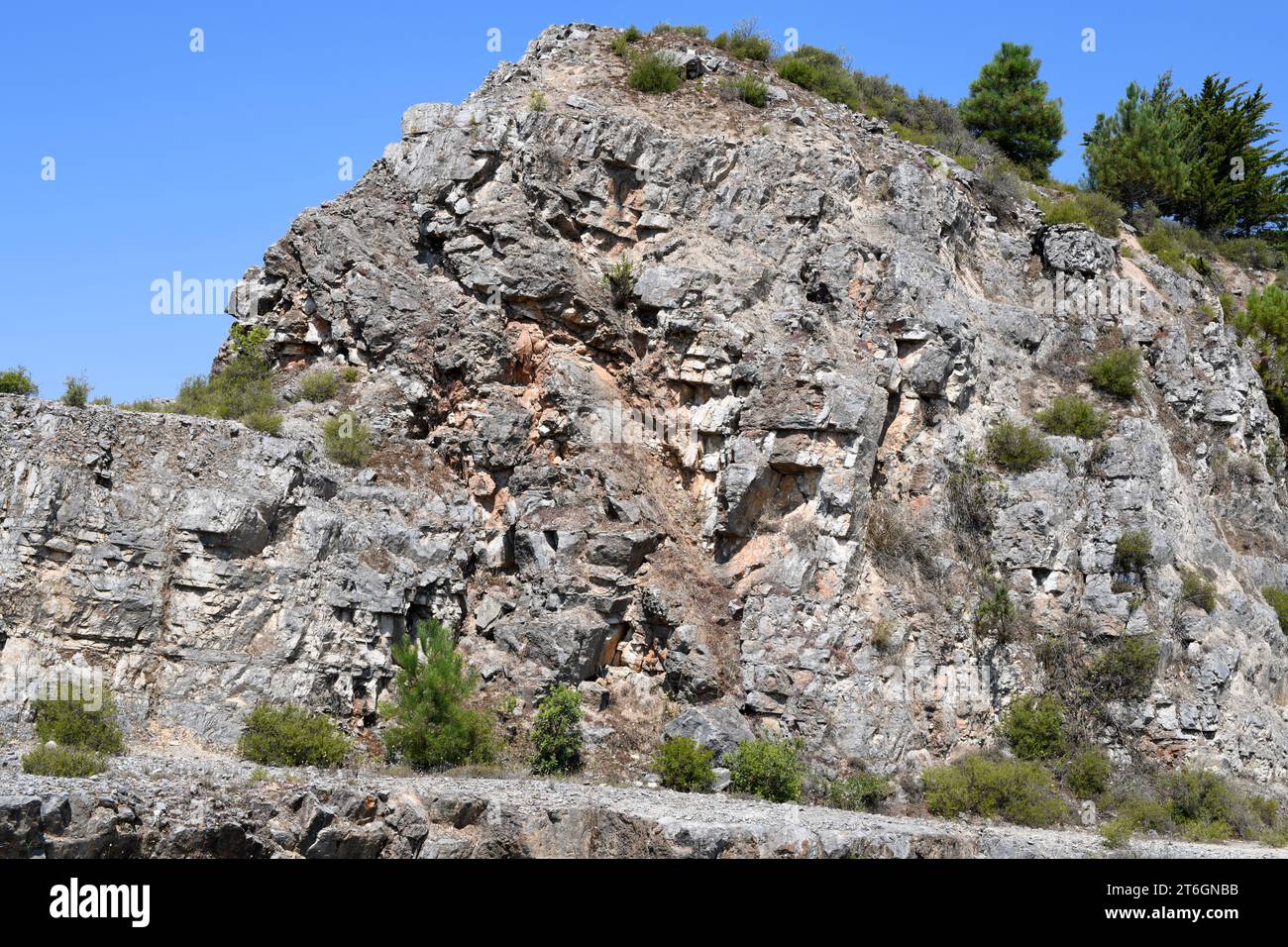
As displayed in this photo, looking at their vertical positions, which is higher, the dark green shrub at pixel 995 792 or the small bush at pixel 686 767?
the small bush at pixel 686 767

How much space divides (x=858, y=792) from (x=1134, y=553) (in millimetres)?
7623

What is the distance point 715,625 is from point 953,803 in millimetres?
4907

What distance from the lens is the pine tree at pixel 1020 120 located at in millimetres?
34938

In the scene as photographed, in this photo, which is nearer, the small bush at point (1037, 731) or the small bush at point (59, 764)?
the small bush at point (59, 764)

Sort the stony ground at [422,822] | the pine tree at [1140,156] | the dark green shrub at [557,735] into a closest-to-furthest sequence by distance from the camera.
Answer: the stony ground at [422,822], the dark green shrub at [557,735], the pine tree at [1140,156]

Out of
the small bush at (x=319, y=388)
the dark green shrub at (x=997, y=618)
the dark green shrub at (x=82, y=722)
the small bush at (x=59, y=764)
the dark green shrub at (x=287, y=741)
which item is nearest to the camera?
the small bush at (x=59, y=764)

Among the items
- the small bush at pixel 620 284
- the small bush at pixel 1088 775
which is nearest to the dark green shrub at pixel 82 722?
the small bush at pixel 620 284

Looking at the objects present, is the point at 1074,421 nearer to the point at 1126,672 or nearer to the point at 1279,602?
the point at 1126,672

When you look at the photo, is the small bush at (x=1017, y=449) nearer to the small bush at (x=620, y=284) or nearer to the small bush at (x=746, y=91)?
the small bush at (x=620, y=284)

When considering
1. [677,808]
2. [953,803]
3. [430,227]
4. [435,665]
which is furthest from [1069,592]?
[430,227]

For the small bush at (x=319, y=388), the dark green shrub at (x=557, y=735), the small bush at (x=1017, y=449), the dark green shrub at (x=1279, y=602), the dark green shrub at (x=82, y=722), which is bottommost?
the dark green shrub at (x=557, y=735)

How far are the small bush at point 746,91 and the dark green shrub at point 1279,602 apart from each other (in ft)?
50.7
